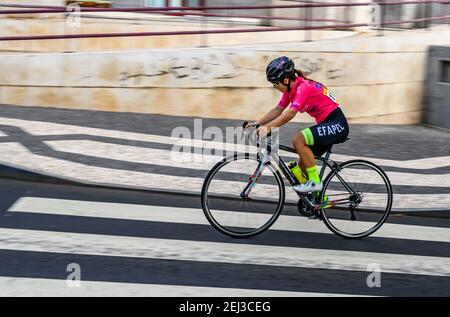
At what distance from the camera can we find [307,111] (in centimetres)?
712

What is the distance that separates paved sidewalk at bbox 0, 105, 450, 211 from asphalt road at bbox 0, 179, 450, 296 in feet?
2.91

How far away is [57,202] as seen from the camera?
8.06 m

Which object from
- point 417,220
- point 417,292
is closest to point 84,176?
point 417,220

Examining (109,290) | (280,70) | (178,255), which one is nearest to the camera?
(109,290)

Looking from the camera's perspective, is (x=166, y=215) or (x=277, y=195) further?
(x=166, y=215)

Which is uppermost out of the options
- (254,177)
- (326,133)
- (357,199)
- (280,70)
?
(280,70)

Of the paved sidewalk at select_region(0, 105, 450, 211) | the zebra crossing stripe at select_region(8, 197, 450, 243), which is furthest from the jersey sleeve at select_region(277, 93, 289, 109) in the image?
the paved sidewalk at select_region(0, 105, 450, 211)

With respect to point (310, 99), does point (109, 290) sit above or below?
below

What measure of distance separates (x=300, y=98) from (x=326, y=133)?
0.45 metres

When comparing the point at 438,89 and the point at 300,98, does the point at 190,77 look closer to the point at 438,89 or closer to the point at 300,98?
the point at 438,89

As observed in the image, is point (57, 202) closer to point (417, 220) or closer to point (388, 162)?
point (417, 220)

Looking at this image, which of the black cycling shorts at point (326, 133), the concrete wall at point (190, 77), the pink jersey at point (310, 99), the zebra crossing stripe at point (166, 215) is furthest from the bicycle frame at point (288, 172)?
the concrete wall at point (190, 77)

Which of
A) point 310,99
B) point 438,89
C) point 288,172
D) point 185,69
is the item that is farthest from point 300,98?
point 438,89
